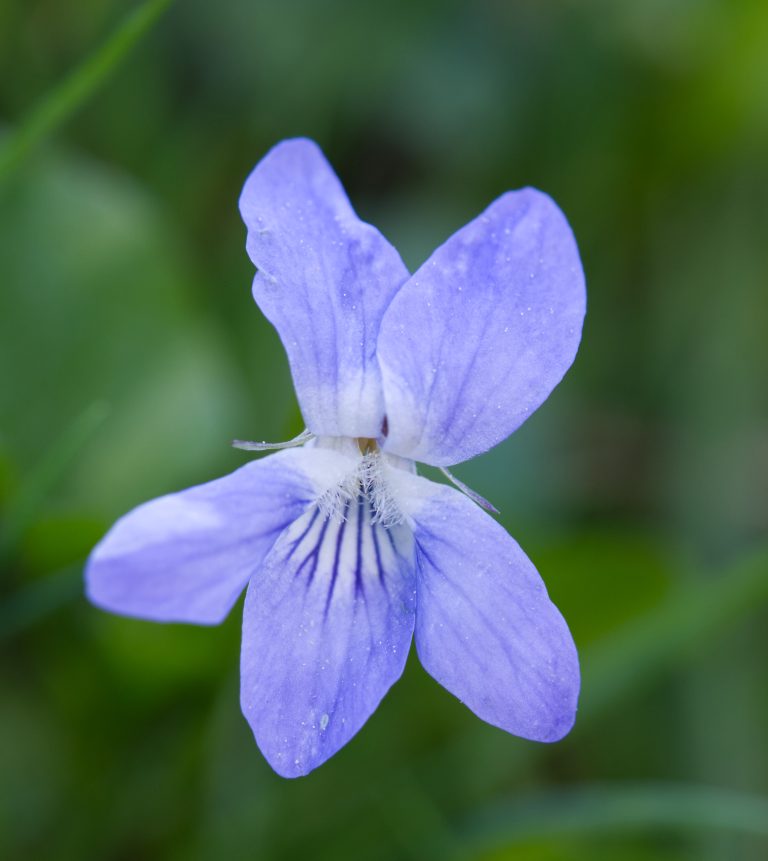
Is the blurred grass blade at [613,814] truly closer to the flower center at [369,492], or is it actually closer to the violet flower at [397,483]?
the violet flower at [397,483]

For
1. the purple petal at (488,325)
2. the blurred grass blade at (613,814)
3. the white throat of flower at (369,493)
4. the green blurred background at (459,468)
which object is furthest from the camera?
the green blurred background at (459,468)

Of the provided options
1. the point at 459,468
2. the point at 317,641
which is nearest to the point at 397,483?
the point at 317,641

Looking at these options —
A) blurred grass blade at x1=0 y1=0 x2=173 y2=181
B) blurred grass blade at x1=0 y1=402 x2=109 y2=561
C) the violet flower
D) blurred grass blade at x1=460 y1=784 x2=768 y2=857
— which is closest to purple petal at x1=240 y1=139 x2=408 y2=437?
the violet flower

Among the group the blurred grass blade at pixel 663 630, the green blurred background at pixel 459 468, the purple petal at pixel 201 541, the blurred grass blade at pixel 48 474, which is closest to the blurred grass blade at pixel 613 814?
the green blurred background at pixel 459 468

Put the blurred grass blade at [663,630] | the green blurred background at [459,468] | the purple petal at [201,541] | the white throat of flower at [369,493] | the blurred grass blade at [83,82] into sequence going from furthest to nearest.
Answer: the green blurred background at [459,468], the blurred grass blade at [663,630], the blurred grass blade at [83,82], the white throat of flower at [369,493], the purple petal at [201,541]

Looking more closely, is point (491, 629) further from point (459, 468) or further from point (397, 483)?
point (459, 468)

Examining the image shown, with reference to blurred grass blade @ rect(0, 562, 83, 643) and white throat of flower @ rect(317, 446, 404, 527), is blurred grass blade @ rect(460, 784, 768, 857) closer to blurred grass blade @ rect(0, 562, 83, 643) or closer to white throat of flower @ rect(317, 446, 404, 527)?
white throat of flower @ rect(317, 446, 404, 527)
